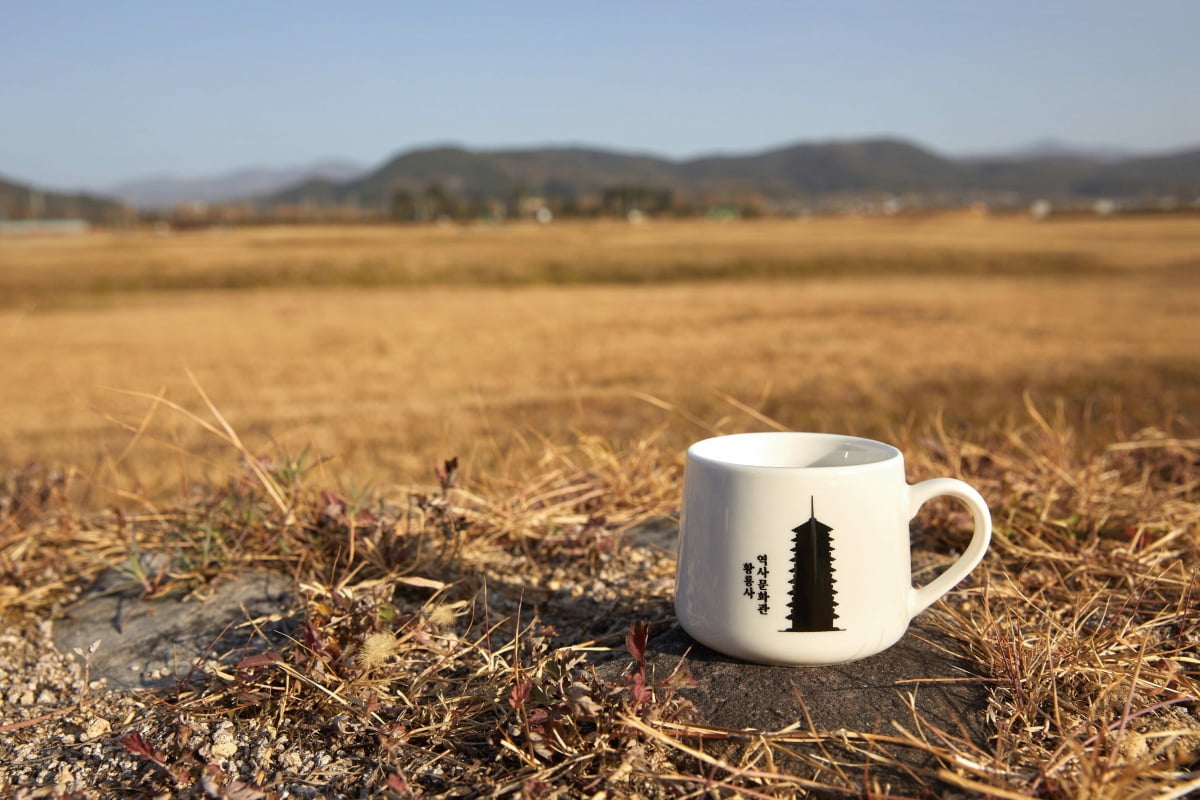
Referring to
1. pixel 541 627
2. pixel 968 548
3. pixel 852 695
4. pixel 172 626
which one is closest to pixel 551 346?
pixel 172 626

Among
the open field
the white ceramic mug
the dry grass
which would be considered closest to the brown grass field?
the dry grass

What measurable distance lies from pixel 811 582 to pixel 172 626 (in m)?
1.19

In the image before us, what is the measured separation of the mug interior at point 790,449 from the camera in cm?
155

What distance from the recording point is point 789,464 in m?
1.62

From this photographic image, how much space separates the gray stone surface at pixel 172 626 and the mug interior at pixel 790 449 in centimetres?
83

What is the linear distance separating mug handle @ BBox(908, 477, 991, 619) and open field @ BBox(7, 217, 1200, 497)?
99 centimetres

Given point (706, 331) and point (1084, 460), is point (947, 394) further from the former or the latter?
point (1084, 460)

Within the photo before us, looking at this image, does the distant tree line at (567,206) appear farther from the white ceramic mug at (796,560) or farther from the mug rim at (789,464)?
the white ceramic mug at (796,560)

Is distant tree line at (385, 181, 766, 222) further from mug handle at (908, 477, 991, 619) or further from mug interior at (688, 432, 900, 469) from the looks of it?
mug handle at (908, 477, 991, 619)

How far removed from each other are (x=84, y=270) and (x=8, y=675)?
33031 millimetres

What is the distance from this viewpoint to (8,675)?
5.37 feet

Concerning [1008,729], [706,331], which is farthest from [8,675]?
[706,331]

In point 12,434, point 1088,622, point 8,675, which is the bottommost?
point 12,434

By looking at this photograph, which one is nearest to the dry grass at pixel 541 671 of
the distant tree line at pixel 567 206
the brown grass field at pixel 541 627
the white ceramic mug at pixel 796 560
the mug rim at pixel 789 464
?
the brown grass field at pixel 541 627
